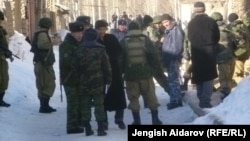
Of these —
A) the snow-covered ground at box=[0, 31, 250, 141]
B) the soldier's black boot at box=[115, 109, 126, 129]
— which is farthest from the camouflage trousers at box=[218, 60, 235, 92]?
the soldier's black boot at box=[115, 109, 126, 129]

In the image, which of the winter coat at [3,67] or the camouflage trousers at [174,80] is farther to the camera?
the winter coat at [3,67]

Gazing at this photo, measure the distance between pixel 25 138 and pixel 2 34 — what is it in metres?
3.30

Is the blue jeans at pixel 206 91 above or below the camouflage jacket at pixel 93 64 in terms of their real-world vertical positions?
below

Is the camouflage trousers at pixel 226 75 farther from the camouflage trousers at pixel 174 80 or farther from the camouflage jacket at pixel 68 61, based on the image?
the camouflage jacket at pixel 68 61

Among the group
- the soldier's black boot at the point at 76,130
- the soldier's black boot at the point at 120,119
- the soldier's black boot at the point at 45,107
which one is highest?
the soldier's black boot at the point at 120,119

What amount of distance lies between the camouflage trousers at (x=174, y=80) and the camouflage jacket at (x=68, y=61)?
245 cm

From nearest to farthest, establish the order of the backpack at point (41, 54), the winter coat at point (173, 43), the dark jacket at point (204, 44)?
the dark jacket at point (204, 44) → the winter coat at point (173, 43) → the backpack at point (41, 54)

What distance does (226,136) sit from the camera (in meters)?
7.50

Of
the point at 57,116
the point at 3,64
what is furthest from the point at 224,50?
the point at 3,64

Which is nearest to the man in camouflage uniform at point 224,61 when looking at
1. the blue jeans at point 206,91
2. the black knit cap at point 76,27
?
the blue jeans at point 206,91

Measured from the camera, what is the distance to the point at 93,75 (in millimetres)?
10430

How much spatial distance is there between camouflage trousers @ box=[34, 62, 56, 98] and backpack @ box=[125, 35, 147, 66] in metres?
3.40

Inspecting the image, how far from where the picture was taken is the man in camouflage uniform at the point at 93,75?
1043cm

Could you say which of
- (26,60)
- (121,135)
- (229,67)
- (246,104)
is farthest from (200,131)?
(26,60)
